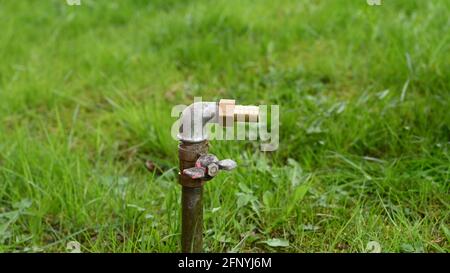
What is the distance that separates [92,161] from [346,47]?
1.69m

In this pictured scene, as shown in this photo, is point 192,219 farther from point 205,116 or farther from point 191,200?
point 205,116

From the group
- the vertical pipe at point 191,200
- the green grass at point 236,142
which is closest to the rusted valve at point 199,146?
the vertical pipe at point 191,200

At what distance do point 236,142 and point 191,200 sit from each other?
2.91ft

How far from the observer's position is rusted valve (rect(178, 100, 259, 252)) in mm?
1933

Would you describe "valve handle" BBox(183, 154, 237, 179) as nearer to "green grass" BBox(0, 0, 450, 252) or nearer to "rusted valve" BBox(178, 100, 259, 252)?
"rusted valve" BBox(178, 100, 259, 252)

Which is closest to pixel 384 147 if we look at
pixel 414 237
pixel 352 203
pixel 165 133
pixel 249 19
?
pixel 352 203

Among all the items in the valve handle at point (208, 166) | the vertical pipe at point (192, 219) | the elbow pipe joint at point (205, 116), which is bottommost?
the vertical pipe at point (192, 219)

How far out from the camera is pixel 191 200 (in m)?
2.01

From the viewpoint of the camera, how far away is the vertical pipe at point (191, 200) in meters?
1.95

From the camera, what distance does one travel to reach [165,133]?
2.98 m

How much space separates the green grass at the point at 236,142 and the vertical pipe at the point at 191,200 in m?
0.19

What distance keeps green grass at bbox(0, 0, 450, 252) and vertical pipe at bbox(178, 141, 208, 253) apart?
0.19 m

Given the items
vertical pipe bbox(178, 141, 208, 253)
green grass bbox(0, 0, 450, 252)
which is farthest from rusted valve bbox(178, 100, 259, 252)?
green grass bbox(0, 0, 450, 252)

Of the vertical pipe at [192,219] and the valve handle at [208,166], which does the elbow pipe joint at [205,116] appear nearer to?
the valve handle at [208,166]
